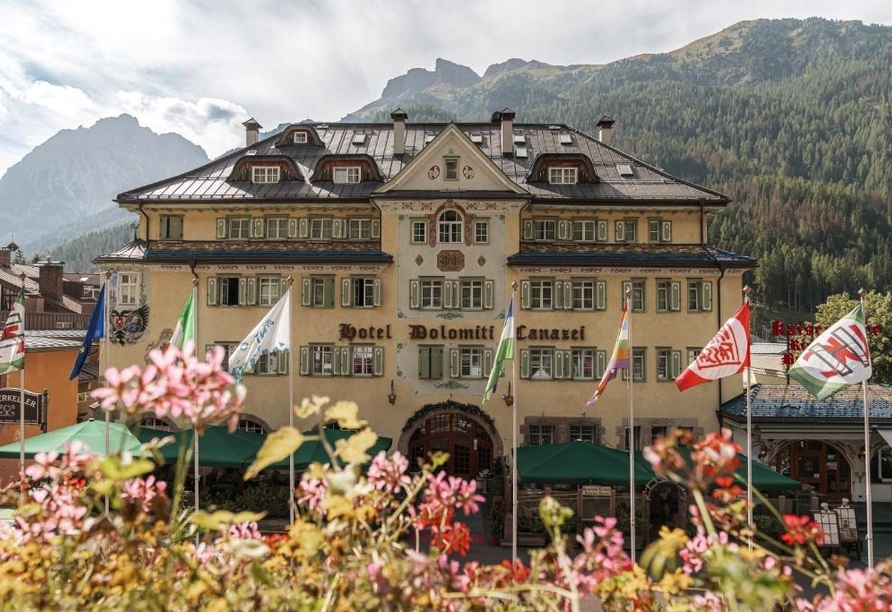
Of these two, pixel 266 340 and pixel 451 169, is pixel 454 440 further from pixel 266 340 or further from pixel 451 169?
pixel 266 340

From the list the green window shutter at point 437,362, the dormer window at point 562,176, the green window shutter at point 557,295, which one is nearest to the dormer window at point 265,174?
the green window shutter at point 437,362

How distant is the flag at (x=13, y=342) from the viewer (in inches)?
717

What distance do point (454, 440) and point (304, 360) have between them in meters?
7.74

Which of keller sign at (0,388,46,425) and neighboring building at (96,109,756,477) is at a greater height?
neighboring building at (96,109,756,477)

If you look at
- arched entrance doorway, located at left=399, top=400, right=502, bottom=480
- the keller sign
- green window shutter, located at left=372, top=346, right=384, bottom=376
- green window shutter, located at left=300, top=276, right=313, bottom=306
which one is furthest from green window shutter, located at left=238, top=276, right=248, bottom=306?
arched entrance doorway, located at left=399, top=400, right=502, bottom=480

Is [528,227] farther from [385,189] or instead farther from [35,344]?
[35,344]

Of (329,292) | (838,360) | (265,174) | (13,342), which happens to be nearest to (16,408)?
(13,342)

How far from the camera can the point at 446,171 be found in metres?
27.9

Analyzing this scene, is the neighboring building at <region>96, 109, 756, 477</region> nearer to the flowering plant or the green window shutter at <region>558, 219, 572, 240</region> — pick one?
the green window shutter at <region>558, 219, 572, 240</region>

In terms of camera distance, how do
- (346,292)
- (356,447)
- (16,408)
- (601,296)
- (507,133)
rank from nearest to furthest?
(356,447), (16,408), (601,296), (346,292), (507,133)

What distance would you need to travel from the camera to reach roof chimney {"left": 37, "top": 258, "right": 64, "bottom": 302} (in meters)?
63.6

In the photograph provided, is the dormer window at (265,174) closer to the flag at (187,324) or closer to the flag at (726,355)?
the flag at (187,324)

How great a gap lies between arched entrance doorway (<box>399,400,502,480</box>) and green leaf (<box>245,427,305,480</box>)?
79.0ft

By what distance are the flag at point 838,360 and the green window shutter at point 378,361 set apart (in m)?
17.1
